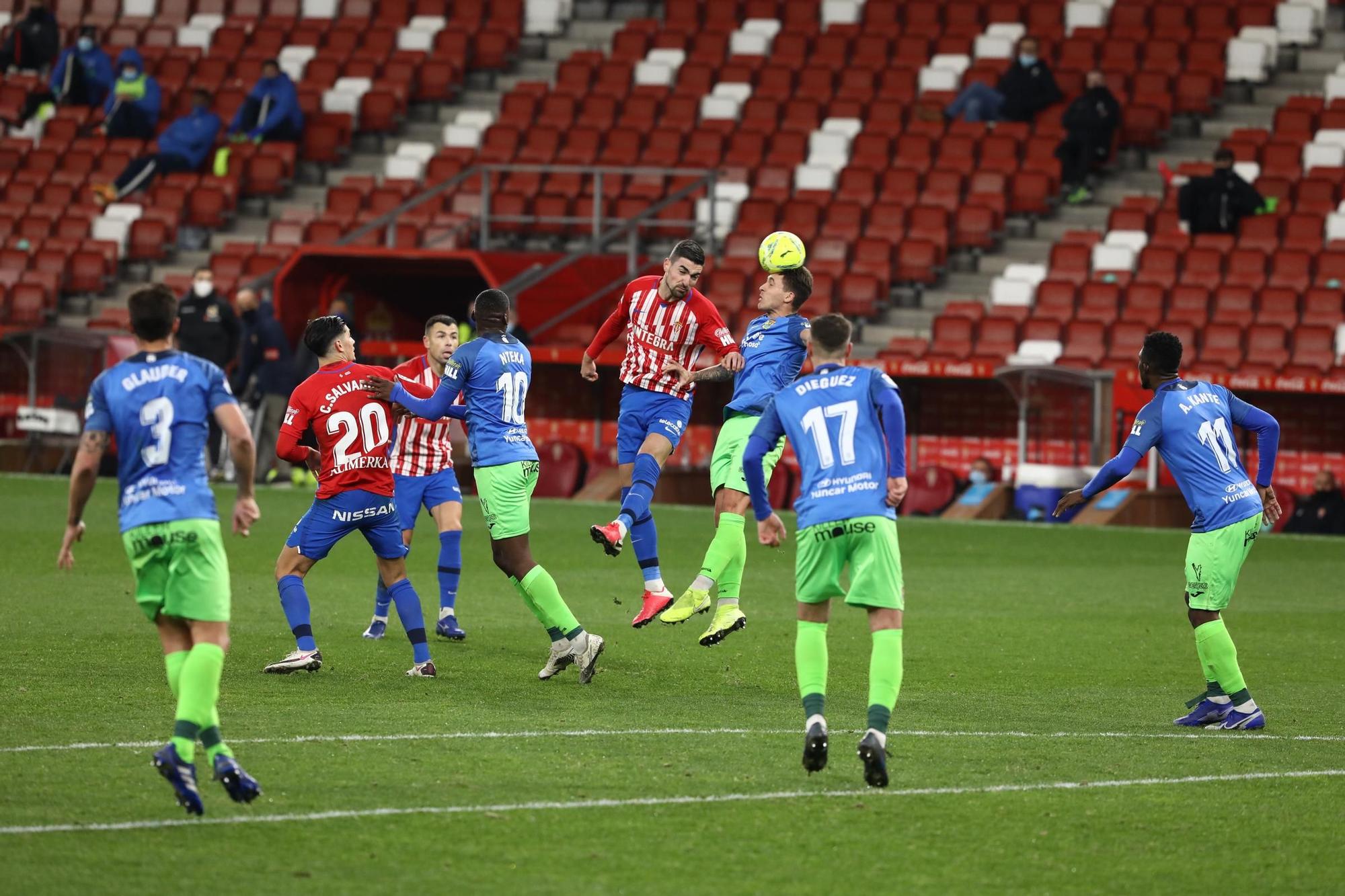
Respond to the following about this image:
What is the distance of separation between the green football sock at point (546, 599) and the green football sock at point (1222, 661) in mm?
3102

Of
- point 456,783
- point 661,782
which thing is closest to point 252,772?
point 456,783

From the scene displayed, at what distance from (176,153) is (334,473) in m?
20.3

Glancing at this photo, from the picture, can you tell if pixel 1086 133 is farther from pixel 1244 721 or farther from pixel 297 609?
pixel 297 609

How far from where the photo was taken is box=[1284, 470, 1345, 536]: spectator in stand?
67.7ft

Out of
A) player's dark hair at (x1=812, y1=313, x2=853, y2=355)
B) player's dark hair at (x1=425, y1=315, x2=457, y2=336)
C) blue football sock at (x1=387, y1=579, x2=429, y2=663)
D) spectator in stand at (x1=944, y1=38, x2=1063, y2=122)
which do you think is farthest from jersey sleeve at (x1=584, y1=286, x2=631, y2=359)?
spectator in stand at (x1=944, y1=38, x2=1063, y2=122)

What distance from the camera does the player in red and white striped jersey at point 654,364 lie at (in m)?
11.4

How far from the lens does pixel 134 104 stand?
30.1m

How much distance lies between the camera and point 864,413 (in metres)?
7.72

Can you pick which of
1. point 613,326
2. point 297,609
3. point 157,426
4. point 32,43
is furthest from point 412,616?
point 32,43

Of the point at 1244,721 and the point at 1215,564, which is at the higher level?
the point at 1215,564

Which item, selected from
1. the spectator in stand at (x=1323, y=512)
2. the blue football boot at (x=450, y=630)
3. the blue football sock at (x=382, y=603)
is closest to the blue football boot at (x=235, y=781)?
the blue football sock at (x=382, y=603)

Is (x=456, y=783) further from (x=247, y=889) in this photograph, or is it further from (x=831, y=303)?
(x=831, y=303)

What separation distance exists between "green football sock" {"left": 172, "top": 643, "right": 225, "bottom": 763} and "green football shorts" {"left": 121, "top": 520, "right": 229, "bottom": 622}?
0.15 m

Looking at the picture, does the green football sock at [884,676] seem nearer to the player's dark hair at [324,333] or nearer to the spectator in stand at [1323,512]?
the player's dark hair at [324,333]
